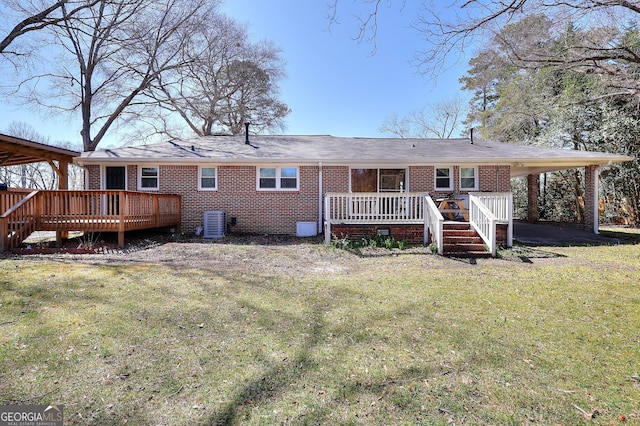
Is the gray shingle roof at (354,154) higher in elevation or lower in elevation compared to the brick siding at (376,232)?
higher

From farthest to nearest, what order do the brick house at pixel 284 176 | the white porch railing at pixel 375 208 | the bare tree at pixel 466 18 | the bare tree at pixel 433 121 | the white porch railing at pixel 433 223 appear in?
the bare tree at pixel 433 121 → the brick house at pixel 284 176 → the white porch railing at pixel 375 208 → the white porch railing at pixel 433 223 → the bare tree at pixel 466 18

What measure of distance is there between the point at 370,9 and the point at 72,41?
2270cm

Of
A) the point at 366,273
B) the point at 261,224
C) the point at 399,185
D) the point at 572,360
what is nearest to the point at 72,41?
the point at 261,224

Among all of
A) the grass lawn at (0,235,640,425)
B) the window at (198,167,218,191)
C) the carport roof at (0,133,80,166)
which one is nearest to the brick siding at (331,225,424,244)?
the grass lawn at (0,235,640,425)

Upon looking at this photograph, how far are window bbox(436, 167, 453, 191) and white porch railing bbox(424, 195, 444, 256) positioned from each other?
7.73 ft

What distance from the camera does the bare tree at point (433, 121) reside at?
28609 mm

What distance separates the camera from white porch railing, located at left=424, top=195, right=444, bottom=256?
7703mm

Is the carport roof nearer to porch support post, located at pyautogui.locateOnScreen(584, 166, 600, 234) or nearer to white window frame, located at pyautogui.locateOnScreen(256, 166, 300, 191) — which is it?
white window frame, located at pyautogui.locateOnScreen(256, 166, 300, 191)

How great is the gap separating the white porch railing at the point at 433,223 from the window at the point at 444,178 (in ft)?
7.73

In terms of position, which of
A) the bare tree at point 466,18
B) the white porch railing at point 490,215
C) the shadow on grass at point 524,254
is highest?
the bare tree at point 466,18

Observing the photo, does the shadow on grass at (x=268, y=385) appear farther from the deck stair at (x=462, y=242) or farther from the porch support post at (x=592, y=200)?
the porch support post at (x=592, y=200)

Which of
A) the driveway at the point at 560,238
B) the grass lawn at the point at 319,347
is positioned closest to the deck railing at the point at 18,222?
the grass lawn at the point at 319,347

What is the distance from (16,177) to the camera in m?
29.3

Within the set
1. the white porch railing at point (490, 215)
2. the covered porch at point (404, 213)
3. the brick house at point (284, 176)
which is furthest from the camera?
the brick house at point (284, 176)
